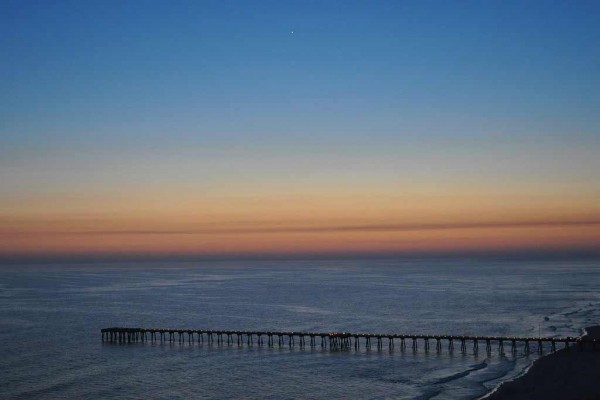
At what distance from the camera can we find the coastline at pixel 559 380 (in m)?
36.2

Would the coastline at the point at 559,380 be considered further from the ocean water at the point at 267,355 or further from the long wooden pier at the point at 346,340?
the long wooden pier at the point at 346,340

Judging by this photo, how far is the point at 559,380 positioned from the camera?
132 ft

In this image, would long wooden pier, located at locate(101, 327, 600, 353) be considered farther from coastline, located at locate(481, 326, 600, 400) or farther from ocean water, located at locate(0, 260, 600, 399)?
coastline, located at locate(481, 326, 600, 400)

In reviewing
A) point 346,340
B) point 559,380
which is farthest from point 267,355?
point 559,380

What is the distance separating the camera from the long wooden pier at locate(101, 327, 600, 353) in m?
53.6

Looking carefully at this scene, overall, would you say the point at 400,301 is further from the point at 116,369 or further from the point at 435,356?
the point at 116,369

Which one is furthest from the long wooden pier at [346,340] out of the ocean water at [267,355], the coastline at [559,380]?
the coastline at [559,380]

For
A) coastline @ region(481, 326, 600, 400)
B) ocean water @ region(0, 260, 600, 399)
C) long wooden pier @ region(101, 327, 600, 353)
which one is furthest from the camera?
long wooden pier @ region(101, 327, 600, 353)

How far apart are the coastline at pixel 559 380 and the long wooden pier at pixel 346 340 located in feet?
9.91

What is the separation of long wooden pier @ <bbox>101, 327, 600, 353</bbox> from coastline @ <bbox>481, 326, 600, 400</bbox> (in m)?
3.02

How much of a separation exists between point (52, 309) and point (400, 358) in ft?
236

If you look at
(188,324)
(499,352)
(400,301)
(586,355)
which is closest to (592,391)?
(586,355)

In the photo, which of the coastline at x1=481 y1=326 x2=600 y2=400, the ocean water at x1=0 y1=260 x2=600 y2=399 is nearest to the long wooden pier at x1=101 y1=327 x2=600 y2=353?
the ocean water at x1=0 y1=260 x2=600 y2=399

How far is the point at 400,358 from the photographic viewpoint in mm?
52781
